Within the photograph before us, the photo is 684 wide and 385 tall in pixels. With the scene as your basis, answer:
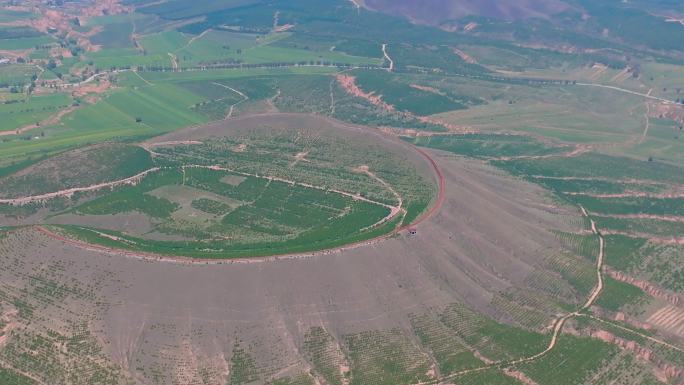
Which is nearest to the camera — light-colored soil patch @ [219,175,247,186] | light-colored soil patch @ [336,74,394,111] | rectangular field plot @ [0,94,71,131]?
light-colored soil patch @ [219,175,247,186]

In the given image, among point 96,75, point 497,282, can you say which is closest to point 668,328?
point 497,282

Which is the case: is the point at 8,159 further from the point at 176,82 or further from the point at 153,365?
the point at 153,365

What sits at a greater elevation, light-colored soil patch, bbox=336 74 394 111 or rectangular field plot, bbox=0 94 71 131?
light-colored soil patch, bbox=336 74 394 111

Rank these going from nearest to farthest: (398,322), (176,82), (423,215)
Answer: (398,322), (423,215), (176,82)

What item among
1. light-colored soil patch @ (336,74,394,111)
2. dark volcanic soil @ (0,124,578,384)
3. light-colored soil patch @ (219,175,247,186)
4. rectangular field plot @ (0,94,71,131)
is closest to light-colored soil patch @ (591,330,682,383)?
dark volcanic soil @ (0,124,578,384)

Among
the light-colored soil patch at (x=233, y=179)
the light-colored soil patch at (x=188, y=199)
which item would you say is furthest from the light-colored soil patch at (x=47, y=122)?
the light-colored soil patch at (x=233, y=179)

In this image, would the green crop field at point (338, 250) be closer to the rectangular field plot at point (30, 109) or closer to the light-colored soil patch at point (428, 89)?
the rectangular field plot at point (30, 109)

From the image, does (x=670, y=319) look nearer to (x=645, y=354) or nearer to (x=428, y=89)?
(x=645, y=354)

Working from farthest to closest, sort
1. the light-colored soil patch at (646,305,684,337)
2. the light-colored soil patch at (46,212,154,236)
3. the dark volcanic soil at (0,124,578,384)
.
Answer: the light-colored soil patch at (46,212,154,236) < the light-colored soil patch at (646,305,684,337) < the dark volcanic soil at (0,124,578,384)

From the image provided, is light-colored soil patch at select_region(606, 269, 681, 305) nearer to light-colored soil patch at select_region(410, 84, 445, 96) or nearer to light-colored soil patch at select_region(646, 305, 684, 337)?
light-colored soil patch at select_region(646, 305, 684, 337)

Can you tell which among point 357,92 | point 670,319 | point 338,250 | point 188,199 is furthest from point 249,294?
point 357,92

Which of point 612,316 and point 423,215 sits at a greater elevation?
point 423,215
